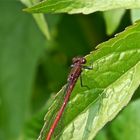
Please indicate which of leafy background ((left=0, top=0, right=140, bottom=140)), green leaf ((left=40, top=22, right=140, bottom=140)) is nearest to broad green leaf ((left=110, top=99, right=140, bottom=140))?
leafy background ((left=0, top=0, right=140, bottom=140))

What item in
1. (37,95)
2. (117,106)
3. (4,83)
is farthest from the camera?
(37,95)

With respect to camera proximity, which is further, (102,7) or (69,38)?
(69,38)

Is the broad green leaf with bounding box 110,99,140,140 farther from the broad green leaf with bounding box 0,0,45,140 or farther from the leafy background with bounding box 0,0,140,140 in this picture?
the broad green leaf with bounding box 0,0,45,140

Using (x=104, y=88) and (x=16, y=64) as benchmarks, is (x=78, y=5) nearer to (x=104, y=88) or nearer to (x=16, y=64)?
(x=104, y=88)

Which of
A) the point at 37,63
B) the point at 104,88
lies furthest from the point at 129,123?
the point at 104,88

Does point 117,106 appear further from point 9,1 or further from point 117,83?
point 9,1

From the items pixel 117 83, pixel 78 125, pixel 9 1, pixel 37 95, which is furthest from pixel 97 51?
pixel 37 95
